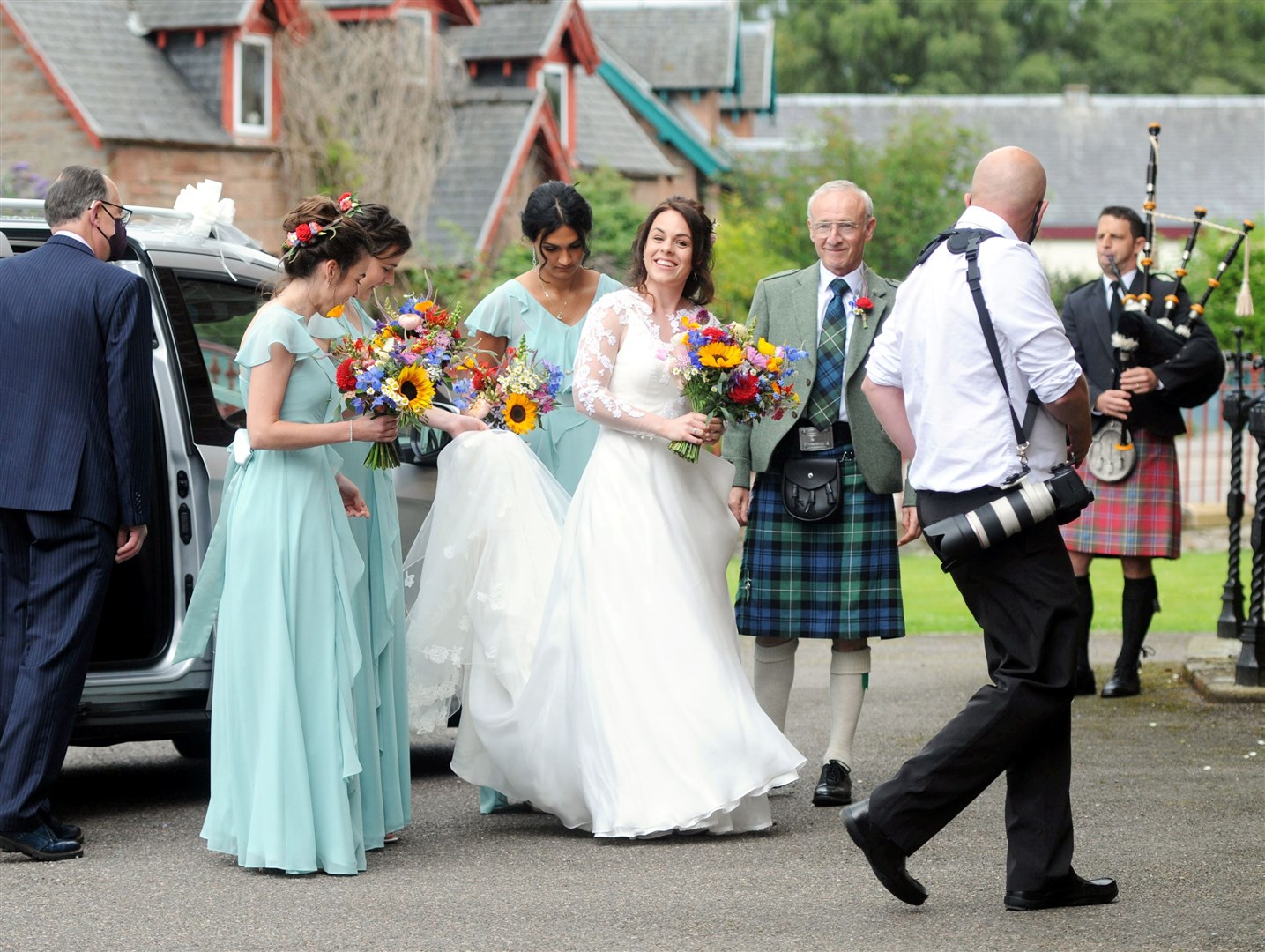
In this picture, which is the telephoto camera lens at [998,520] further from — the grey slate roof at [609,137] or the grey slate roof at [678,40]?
the grey slate roof at [678,40]

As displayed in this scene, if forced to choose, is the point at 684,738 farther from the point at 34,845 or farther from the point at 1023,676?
the point at 34,845

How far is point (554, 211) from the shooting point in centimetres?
668

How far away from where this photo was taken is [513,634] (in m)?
6.39

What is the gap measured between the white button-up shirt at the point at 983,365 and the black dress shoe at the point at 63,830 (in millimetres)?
3093

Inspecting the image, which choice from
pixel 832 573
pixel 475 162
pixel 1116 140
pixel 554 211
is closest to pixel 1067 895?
pixel 832 573

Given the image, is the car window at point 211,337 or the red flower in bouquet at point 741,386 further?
the car window at point 211,337

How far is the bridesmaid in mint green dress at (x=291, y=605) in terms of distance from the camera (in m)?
5.59

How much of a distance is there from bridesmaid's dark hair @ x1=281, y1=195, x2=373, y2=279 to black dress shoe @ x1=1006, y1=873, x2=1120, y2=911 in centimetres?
295

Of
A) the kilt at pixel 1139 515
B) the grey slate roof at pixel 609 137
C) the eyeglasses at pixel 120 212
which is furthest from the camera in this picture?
the grey slate roof at pixel 609 137

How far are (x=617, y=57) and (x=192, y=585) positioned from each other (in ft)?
115

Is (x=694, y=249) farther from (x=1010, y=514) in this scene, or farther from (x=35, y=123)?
(x=35, y=123)

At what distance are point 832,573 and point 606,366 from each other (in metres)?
1.25

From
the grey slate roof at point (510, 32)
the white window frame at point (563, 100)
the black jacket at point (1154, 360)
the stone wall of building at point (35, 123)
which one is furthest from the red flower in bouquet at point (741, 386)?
the white window frame at point (563, 100)

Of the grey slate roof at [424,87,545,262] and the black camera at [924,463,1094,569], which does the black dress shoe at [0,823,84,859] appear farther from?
the grey slate roof at [424,87,545,262]
